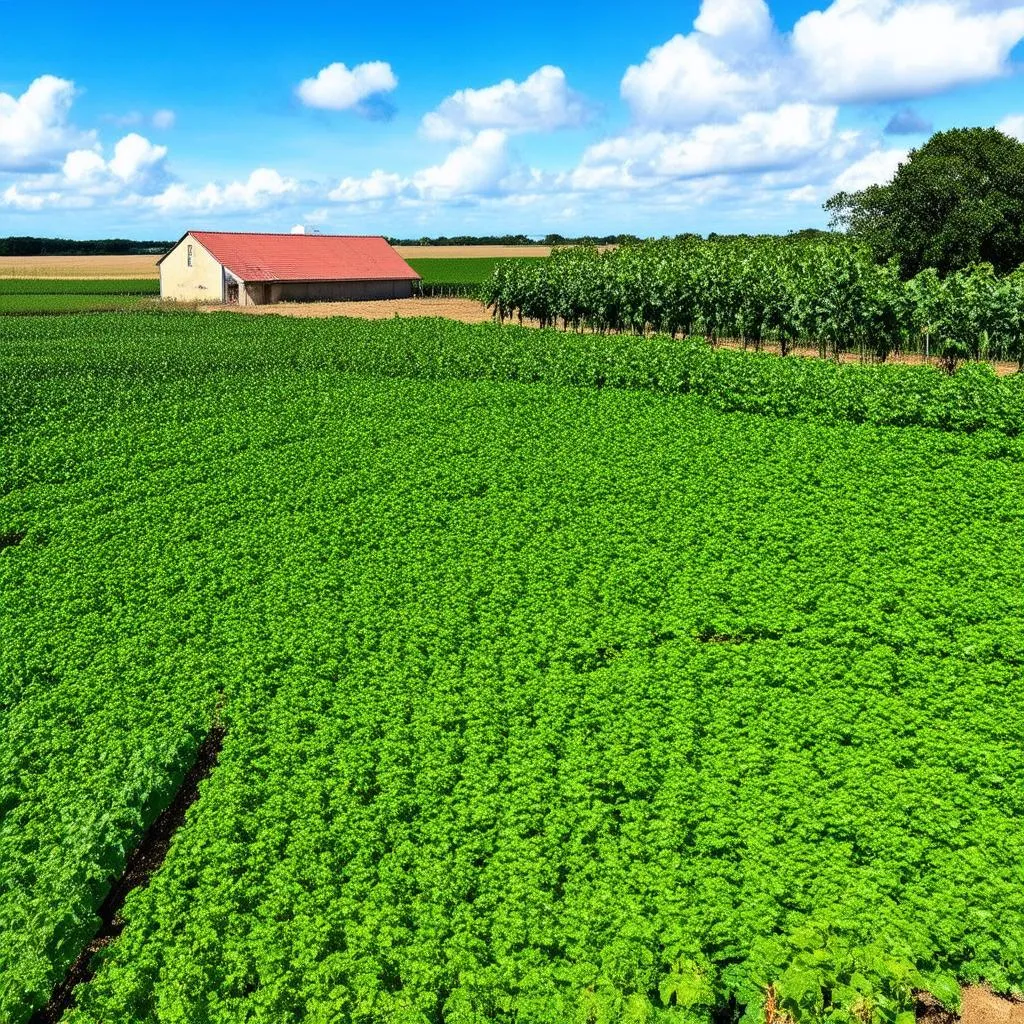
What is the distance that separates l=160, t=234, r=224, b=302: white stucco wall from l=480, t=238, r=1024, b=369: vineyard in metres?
26.7

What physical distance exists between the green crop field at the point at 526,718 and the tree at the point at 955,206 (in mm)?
36701

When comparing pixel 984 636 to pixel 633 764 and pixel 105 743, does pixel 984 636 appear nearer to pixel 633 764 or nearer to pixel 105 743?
pixel 633 764

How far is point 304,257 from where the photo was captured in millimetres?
77500

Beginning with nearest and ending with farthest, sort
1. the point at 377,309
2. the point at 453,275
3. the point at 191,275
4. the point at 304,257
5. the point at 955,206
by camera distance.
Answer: the point at 955,206 → the point at 377,309 → the point at 191,275 → the point at 304,257 → the point at 453,275

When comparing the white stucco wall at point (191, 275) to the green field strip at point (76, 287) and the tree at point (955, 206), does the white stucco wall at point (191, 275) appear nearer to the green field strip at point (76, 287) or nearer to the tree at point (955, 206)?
the green field strip at point (76, 287)

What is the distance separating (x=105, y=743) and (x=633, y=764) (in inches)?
249

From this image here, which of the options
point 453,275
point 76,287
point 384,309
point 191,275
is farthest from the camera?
point 453,275

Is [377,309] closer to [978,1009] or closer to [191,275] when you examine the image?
[191,275]

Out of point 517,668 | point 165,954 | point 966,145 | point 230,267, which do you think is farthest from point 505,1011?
point 230,267

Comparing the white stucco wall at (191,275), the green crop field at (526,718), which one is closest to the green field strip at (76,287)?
the white stucco wall at (191,275)

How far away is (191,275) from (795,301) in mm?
49731

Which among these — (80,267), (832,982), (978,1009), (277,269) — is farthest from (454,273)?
(832,982)

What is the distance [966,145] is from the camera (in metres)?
56.8

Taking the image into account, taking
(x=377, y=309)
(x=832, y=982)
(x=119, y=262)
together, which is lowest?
(x=832, y=982)
